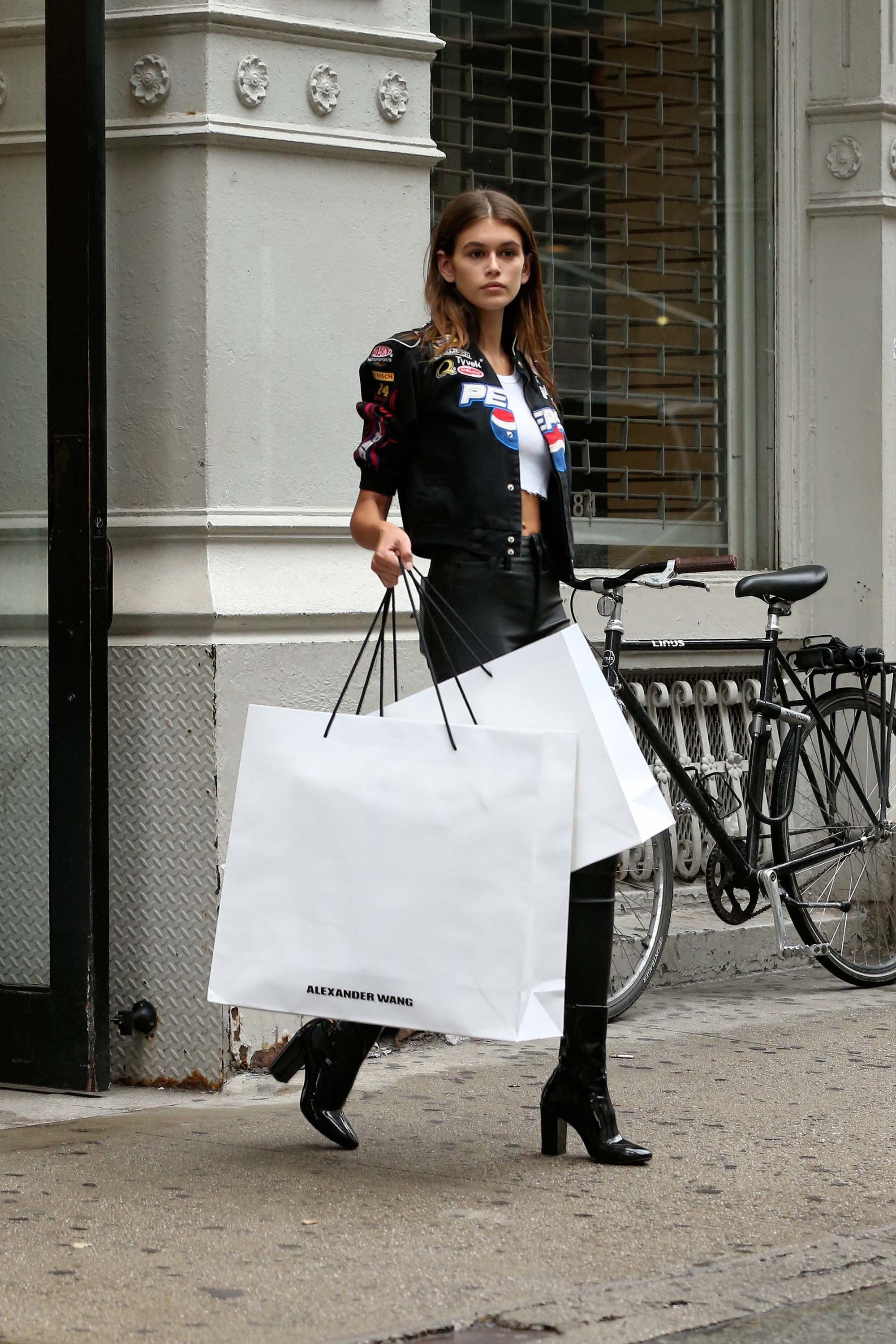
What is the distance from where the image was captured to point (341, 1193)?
4188mm

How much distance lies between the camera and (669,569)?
6246 millimetres

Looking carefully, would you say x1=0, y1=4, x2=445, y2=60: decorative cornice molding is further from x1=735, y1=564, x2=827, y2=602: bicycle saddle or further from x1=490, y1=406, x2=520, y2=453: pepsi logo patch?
x1=735, y1=564, x2=827, y2=602: bicycle saddle

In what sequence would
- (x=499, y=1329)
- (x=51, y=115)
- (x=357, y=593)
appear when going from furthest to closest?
(x=357, y=593), (x=51, y=115), (x=499, y=1329)

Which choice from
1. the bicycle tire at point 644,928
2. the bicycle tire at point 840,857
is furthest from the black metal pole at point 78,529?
the bicycle tire at point 840,857

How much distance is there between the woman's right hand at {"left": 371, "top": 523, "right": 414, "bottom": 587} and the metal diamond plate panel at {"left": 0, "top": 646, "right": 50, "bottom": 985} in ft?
4.68

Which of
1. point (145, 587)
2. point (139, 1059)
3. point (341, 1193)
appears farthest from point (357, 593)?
point (341, 1193)

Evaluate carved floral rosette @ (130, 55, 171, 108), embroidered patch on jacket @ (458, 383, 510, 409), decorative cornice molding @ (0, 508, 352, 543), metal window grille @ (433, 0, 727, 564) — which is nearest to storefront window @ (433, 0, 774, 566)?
metal window grille @ (433, 0, 727, 564)

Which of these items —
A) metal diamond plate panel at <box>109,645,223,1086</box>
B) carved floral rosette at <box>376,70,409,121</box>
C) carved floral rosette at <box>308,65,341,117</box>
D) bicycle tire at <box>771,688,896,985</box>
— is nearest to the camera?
metal diamond plate panel at <box>109,645,223,1086</box>

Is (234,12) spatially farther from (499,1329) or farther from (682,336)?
(499,1329)

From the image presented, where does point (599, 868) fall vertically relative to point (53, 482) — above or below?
below

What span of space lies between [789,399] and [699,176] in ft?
3.01

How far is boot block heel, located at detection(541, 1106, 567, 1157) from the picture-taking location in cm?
451

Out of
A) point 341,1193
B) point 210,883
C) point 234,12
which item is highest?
point 234,12

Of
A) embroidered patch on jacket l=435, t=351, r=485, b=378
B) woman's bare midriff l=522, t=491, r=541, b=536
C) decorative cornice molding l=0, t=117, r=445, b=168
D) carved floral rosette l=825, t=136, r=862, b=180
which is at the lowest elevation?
woman's bare midriff l=522, t=491, r=541, b=536
